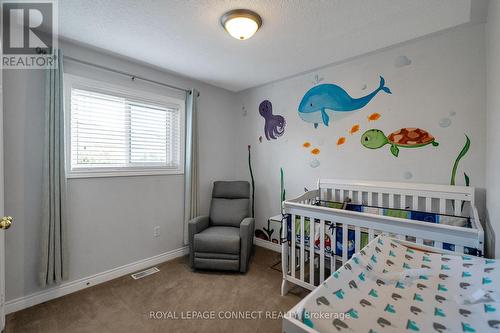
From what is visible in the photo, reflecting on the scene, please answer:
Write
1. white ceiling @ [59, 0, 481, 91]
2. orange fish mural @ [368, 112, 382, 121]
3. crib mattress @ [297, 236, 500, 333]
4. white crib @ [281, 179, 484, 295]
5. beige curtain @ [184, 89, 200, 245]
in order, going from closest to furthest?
crib mattress @ [297, 236, 500, 333], white crib @ [281, 179, 484, 295], white ceiling @ [59, 0, 481, 91], orange fish mural @ [368, 112, 382, 121], beige curtain @ [184, 89, 200, 245]

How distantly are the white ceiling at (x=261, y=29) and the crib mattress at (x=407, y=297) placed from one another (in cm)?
168

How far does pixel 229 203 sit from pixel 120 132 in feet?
5.27

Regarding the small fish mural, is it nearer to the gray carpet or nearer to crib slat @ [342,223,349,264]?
crib slat @ [342,223,349,264]

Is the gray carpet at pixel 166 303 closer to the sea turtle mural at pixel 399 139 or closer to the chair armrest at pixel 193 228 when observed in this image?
the chair armrest at pixel 193 228

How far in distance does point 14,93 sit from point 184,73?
1.62m

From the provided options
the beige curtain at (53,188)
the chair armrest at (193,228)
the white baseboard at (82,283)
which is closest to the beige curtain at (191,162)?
the chair armrest at (193,228)

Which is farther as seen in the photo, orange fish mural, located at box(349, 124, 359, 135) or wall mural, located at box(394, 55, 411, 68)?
orange fish mural, located at box(349, 124, 359, 135)

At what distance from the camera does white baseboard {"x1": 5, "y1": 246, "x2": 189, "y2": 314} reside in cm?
189

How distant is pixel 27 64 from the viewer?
75.5 inches

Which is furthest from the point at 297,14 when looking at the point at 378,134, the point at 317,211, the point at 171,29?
the point at 317,211

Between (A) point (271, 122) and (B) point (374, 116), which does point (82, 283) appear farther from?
(B) point (374, 116)

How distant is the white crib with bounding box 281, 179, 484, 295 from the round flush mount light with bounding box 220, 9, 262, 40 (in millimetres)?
1490

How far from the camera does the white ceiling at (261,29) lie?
1591mm

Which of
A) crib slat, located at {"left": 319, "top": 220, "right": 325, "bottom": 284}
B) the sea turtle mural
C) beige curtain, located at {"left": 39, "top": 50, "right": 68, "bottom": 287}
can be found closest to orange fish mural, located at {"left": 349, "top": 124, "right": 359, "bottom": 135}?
the sea turtle mural
